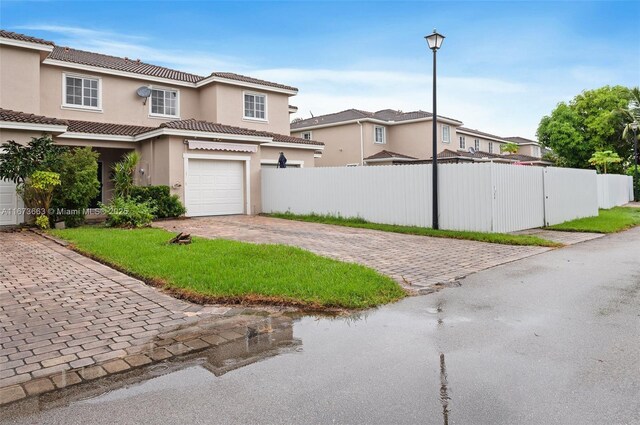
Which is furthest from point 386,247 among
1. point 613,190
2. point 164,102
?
point 613,190

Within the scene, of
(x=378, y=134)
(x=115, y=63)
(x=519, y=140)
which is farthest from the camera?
(x=519, y=140)

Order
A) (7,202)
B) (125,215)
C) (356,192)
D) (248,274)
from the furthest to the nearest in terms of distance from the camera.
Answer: (356,192) < (7,202) < (125,215) < (248,274)

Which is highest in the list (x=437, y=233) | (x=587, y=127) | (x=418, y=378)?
(x=587, y=127)

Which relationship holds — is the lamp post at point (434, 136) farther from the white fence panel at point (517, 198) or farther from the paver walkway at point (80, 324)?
the paver walkway at point (80, 324)

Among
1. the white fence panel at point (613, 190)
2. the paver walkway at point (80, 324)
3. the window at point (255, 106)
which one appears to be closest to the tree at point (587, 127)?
the white fence panel at point (613, 190)

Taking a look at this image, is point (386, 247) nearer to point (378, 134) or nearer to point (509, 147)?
Result: point (378, 134)

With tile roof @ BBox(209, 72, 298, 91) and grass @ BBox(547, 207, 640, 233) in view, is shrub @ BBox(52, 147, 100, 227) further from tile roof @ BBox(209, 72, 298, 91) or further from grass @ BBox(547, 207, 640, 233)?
grass @ BBox(547, 207, 640, 233)

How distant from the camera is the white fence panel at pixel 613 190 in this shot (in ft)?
87.9

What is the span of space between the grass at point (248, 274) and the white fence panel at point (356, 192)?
23.2ft

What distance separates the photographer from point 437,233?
13.4 meters

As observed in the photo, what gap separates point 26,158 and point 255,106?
1304 cm

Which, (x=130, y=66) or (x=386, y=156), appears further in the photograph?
(x=386, y=156)

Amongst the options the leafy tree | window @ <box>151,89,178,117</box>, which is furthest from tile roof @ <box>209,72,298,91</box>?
the leafy tree

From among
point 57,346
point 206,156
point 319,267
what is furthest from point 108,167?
point 57,346
